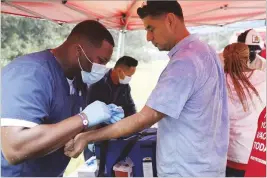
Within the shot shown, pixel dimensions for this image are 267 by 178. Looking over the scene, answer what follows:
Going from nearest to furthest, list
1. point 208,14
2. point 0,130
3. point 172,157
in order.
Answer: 1. point 0,130
2. point 172,157
3. point 208,14

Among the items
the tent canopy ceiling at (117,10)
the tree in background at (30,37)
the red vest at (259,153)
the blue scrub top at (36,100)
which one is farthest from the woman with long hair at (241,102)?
the tree in background at (30,37)

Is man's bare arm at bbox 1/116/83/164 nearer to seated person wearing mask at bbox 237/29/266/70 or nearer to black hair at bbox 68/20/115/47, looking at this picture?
black hair at bbox 68/20/115/47

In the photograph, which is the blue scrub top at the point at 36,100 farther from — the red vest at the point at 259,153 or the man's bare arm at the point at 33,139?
the red vest at the point at 259,153

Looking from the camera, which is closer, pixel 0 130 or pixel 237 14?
pixel 0 130

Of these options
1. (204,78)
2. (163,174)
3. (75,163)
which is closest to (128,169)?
(163,174)

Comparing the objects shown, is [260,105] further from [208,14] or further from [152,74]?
[152,74]

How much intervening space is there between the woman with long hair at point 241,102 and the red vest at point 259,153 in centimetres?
20

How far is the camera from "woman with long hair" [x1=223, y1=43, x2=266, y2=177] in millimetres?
2156

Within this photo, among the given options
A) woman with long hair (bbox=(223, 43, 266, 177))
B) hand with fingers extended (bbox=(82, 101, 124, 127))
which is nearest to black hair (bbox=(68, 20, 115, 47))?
hand with fingers extended (bbox=(82, 101, 124, 127))

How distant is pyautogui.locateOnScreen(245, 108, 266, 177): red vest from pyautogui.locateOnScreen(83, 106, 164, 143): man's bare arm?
0.85 metres

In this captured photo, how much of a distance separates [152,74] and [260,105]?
23.9 feet

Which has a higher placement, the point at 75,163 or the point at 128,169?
the point at 128,169

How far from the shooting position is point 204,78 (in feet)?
4.65

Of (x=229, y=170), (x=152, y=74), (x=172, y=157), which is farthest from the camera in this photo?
(x=152, y=74)
